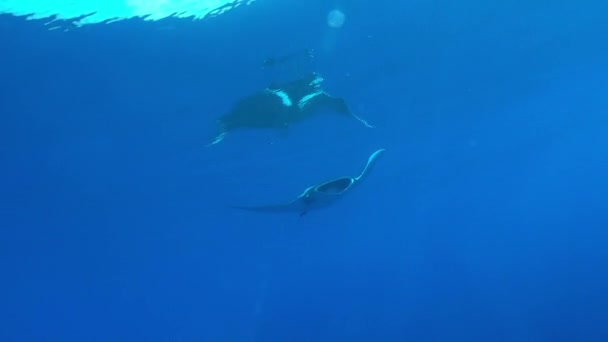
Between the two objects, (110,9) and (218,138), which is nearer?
(110,9)

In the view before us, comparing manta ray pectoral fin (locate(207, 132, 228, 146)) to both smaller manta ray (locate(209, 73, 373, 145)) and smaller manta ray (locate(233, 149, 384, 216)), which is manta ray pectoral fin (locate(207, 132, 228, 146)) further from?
smaller manta ray (locate(233, 149, 384, 216))

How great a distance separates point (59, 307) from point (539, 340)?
2719cm

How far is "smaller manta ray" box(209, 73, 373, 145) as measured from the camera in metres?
12.0

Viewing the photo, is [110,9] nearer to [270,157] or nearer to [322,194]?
[322,194]

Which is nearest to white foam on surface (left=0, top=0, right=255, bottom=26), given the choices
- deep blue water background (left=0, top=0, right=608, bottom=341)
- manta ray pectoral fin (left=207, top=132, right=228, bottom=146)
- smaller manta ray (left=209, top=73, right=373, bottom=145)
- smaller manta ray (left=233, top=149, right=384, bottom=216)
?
deep blue water background (left=0, top=0, right=608, bottom=341)

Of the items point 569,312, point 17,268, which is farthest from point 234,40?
point 569,312

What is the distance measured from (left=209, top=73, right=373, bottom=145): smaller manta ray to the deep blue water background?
0.37 metres

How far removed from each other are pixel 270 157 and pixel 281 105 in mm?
7257

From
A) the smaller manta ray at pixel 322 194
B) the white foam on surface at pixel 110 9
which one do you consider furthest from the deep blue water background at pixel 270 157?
the smaller manta ray at pixel 322 194

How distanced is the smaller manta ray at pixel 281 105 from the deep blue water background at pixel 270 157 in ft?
1.21

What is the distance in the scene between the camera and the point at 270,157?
19719 mm

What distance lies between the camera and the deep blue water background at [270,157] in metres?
10.8

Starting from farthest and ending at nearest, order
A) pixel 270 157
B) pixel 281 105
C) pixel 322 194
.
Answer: pixel 270 157, pixel 281 105, pixel 322 194

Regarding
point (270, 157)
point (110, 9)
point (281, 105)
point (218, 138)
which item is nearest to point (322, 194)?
point (110, 9)
